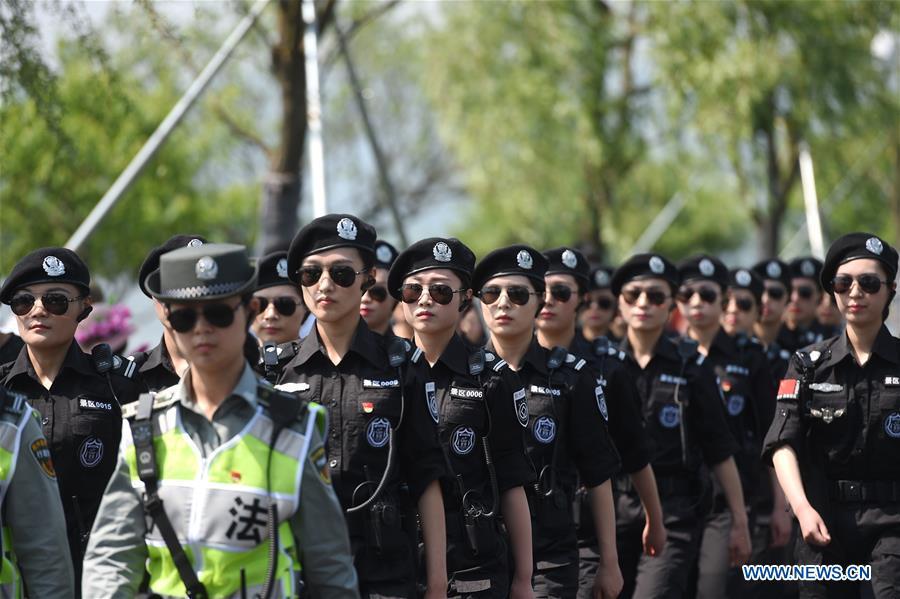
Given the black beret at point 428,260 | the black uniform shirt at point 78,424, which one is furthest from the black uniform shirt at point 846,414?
the black uniform shirt at point 78,424

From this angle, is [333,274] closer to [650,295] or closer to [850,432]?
[850,432]

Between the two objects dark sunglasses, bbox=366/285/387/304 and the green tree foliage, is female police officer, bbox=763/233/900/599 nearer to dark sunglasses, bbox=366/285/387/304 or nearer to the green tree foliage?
dark sunglasses, bbox=366/285/387/304

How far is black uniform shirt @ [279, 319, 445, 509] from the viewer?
19.4 ft

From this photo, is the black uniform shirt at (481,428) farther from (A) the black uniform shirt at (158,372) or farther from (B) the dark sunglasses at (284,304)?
(B) the dark sunglasses at (284,304)

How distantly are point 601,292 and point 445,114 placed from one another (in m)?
17.5

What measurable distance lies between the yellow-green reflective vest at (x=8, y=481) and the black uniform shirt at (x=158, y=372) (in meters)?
1.91

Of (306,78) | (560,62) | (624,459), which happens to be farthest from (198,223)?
(624,459)

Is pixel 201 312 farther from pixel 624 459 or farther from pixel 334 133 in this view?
pixel 334 133

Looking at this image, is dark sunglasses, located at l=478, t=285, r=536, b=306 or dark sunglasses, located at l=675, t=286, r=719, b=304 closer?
dark sunglasses, located at l=478, t=285, r=536, b=306

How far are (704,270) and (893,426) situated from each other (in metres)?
3.42

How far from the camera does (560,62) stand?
27.4 meters

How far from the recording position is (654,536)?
26.0 feet

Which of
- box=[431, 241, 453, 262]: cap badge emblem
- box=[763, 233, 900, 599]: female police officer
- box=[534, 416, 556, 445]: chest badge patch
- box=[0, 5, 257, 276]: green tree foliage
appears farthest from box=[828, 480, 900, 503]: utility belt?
box=[0, 5, 257, 276]: green tree foliage

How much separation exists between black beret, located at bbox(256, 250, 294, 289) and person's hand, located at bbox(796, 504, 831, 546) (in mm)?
3319
